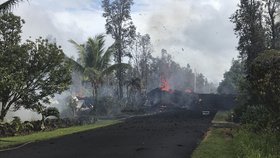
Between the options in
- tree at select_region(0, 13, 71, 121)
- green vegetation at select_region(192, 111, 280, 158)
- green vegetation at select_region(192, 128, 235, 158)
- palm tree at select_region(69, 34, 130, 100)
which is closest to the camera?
green vegetation at select_region(192, 111, 280, 158)

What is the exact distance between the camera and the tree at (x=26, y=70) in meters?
21.7

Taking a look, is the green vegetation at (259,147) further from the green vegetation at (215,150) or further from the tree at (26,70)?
the tree at (26,70)

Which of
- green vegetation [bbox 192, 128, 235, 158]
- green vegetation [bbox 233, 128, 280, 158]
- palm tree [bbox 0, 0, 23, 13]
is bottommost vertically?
green vegetation [bbox 192, 128, 235, 158]

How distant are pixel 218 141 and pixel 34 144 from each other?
7.82m

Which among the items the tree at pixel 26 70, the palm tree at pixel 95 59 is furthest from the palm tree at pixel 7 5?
the palm tree at pixel 95 59

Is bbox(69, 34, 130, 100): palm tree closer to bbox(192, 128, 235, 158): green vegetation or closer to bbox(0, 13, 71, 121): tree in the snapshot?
bbox(0, 13, 71, 121): tree

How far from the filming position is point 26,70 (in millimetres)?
23062

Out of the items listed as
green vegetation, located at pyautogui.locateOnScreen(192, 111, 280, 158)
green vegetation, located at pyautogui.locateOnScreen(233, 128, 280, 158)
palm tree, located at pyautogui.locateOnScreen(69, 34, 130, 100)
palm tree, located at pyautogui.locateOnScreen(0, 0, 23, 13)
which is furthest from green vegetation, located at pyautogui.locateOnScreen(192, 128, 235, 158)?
palm tree, located at pyautogui.locateOnScreen(69, 34, 130, 100)

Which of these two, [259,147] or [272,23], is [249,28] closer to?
[272,23]

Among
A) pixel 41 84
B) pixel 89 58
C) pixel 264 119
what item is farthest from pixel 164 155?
pixel 89 58

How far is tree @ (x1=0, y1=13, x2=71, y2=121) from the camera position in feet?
71.3

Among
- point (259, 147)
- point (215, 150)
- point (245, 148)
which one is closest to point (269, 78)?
point (259, 147)

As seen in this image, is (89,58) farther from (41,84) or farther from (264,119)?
(264,119)

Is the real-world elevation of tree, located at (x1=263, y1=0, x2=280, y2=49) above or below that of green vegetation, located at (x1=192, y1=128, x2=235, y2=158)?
above
